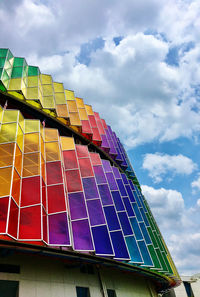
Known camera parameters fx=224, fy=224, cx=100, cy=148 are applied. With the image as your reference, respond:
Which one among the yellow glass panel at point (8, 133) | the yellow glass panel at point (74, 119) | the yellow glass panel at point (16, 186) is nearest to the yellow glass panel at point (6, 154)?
the yellow glass panel at point (8, 133)

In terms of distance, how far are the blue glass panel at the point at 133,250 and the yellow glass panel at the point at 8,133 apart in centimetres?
1116

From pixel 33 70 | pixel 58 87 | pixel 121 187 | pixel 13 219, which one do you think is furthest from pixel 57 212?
pixel 33 70

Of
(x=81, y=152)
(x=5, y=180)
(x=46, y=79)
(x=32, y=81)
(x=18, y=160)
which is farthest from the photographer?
(x=46, y=79)

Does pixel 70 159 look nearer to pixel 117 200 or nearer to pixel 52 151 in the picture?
pixel 52 151

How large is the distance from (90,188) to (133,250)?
221 inches

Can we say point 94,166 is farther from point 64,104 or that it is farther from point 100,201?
point 64,104

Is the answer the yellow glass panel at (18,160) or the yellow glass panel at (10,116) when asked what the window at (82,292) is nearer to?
the yellow glass panel at (18,160)

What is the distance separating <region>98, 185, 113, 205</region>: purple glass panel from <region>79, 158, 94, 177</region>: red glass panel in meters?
1.52

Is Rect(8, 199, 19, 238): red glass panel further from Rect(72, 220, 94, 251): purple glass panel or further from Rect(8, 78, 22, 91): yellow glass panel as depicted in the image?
Rect(8, 78, 22, 91): yellow glass panel

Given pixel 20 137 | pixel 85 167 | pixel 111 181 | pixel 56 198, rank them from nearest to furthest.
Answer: pixel 56 198 < pixel 20 137 < pixel 85 167 < pixel 111 181

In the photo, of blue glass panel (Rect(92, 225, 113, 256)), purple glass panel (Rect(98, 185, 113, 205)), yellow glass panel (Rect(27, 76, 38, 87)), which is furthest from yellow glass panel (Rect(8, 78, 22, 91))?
blue glass panel (Rect(92, 225, 113, 256))

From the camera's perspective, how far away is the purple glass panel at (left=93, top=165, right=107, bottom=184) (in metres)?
19.8

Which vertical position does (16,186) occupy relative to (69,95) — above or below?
below

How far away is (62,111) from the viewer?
23797 mm
